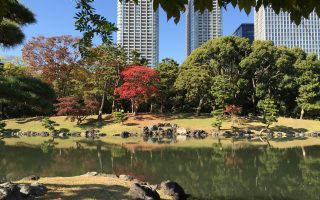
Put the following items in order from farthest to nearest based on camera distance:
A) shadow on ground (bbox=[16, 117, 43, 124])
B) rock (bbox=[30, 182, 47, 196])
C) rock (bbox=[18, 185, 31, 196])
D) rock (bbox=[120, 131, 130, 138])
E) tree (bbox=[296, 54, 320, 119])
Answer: shadow on ground (bbox=[16, 117, 43, 124])
tree (bbox=[296, 54, 320, 119])
rock (bbox=[120, 131, 130, 138])
rock (bbox=[30, 182, 47, 196])
rock (bbox=[18, 185, 31, 196])

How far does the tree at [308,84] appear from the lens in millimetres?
28859

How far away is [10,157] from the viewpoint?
15.2 m

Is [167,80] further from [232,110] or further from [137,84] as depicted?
[232,110]

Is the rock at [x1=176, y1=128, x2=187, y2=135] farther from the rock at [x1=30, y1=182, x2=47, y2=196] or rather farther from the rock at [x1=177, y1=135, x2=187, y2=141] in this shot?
the rock at [x1=30, y1=182, x2=47, y2=196]

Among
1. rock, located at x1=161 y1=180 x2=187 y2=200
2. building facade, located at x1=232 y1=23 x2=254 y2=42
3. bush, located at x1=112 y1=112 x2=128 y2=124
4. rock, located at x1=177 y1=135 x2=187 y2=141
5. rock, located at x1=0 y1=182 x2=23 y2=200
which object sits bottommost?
rock, located at x1=177 y1=135 x2=187 y2=141

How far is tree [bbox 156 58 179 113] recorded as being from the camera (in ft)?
101

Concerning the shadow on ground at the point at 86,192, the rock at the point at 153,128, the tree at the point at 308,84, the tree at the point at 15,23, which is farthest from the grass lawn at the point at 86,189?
the tree at the point at 308,84

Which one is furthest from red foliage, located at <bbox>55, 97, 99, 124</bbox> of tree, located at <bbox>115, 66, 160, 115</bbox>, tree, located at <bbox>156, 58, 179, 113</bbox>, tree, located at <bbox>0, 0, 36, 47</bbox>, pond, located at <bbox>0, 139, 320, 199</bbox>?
tree, located at <bbox>0, 0, 36, 47</bbox>

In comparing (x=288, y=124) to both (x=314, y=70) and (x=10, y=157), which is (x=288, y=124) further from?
(x=10, y=157)

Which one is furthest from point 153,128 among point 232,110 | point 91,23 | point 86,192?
point 91,23

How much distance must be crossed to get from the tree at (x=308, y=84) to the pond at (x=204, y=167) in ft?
42.3

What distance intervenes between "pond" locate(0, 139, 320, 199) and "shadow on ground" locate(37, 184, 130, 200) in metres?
2.00

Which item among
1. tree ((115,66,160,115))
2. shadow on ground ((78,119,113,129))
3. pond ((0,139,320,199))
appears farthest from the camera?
shadow on ground ((78,119,113,129))

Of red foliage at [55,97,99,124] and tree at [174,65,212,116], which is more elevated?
tree at [174,65,212,116]
